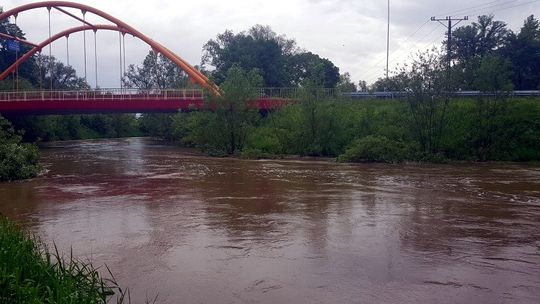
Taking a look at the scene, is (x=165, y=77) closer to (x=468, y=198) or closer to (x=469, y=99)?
(x=469, y=99)

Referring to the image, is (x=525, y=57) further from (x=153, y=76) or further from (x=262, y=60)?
(x=153, y=76)

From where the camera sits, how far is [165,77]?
80438 mm

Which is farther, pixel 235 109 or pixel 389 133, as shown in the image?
pixel 235 109

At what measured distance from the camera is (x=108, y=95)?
44.7 metres

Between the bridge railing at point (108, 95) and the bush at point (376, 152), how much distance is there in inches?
666

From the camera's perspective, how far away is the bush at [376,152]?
30.9 metres

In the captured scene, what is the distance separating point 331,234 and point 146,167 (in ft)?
65.2

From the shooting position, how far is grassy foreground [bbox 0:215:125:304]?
18.2 ft

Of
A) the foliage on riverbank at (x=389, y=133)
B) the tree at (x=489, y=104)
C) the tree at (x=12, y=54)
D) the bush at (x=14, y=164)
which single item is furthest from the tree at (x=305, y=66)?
the bush at (x=14, y=164)

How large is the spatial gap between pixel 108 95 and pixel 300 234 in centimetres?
3654

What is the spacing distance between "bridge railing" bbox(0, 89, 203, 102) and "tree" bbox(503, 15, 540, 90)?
29.9 metres

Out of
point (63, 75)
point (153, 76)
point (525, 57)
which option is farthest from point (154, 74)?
point (525, 57)

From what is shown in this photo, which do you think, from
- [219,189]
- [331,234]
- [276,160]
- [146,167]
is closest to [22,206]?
[219,189]

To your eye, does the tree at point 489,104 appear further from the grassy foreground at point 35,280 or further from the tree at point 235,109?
the grassy foreground at point 35,280
